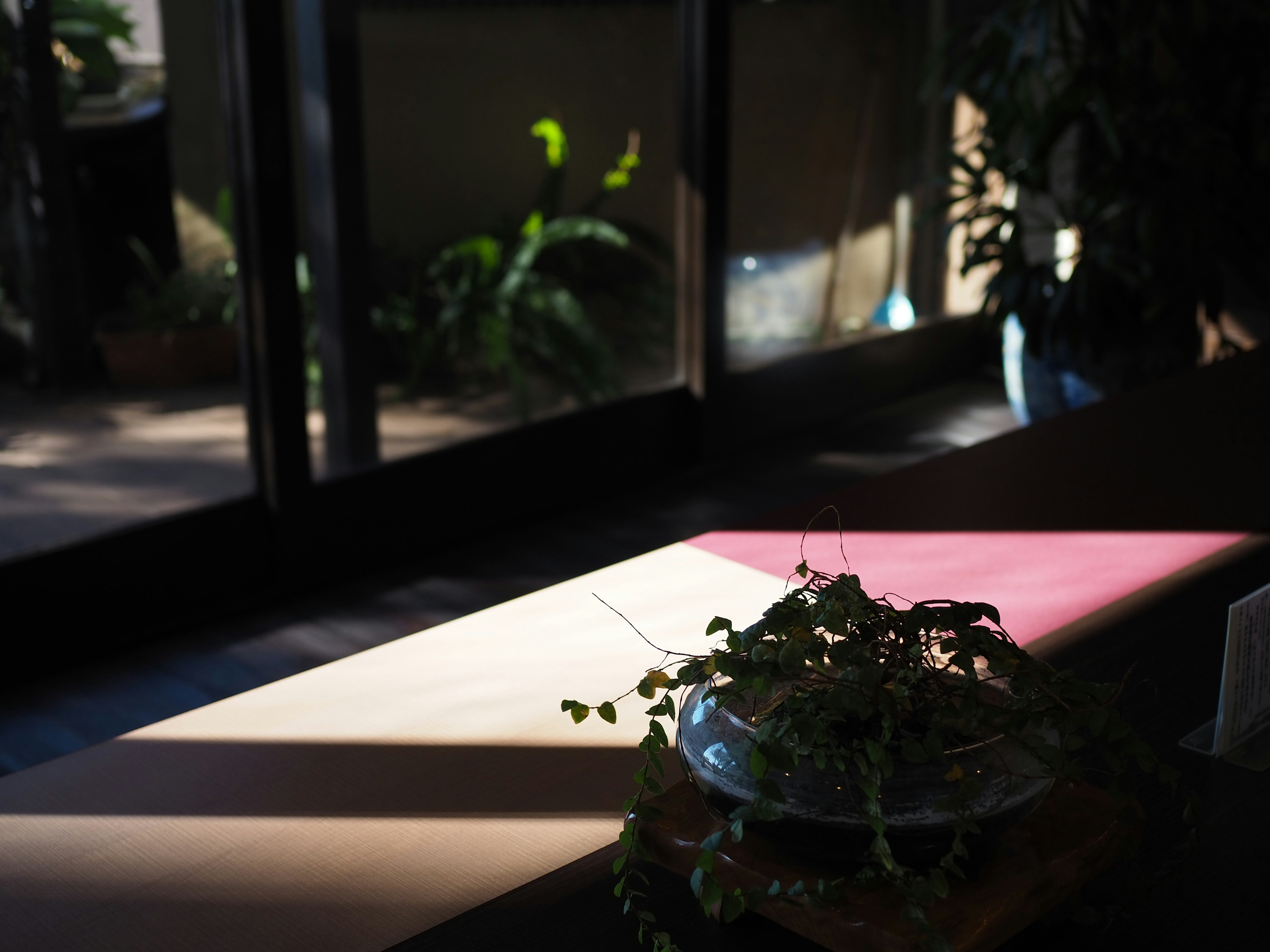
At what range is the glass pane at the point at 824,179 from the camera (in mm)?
4504

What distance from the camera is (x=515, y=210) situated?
3846mm

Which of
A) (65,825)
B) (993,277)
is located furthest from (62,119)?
(993,277)

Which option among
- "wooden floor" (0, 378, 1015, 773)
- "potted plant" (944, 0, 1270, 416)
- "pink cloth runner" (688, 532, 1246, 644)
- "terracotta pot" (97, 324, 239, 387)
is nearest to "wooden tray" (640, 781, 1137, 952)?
"pink cloth runner" (688, 532, 1246, 644)

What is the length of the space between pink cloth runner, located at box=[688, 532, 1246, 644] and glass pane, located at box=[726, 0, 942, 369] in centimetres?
293

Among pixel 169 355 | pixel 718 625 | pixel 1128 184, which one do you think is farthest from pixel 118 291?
pixel 1128 184

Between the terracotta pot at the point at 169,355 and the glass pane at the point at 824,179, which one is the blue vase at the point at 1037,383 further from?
the terracotta pot at the point at 169,355

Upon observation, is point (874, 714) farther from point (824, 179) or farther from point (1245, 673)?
point (824, 179)

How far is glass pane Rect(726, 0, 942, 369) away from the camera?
4504 millimetres

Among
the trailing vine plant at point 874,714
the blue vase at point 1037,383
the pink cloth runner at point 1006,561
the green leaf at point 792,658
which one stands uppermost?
the green leaf at point 792,658

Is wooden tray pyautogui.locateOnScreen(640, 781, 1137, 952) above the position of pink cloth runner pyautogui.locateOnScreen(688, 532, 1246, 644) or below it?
above

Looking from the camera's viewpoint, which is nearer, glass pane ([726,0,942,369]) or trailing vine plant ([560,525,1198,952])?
trailing vine plant ([560,525,1198,952])

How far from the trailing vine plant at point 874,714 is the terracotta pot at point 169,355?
2425mm

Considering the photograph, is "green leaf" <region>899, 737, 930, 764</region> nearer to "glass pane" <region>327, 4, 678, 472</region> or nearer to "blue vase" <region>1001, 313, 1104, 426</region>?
"glass pane" <region>327, 4, 678, 472</region>

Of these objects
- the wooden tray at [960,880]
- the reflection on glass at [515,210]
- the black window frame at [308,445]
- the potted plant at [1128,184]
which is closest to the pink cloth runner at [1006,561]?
the wooden tray at [960,880]
